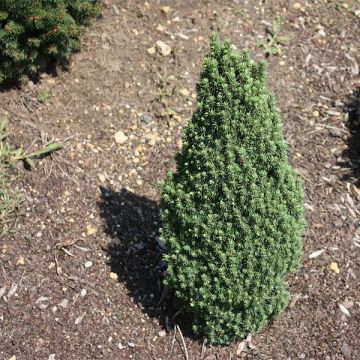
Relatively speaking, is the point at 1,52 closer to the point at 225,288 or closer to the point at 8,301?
the point at 8,301

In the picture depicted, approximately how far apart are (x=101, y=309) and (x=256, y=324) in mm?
957

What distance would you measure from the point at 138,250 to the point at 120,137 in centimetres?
94

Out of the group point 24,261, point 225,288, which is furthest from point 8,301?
point 225,288

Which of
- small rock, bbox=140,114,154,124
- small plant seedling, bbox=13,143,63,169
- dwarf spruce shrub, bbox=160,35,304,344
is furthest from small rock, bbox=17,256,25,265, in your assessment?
small rock, bbox=140,114,154,124

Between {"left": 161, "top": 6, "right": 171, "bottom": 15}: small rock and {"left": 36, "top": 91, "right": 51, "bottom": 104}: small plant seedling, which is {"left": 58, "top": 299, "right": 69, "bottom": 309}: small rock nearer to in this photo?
{"left": 36, "top": 91, "right": 51, "bottom": 104}: small plant seedling

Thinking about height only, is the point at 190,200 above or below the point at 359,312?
above

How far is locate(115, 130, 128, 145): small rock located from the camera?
4.73 meters

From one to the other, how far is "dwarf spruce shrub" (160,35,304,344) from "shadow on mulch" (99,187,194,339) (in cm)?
32

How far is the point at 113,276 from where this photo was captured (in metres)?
4.12

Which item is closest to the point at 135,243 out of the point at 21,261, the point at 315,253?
the point at 21,261

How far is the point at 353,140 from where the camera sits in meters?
4.98

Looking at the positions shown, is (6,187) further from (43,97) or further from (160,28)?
(160,28)

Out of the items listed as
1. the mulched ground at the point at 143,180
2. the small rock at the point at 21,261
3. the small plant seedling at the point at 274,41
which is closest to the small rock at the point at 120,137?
the mulched ground at the point at 143,180

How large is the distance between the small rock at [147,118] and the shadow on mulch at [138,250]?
2.09ft
